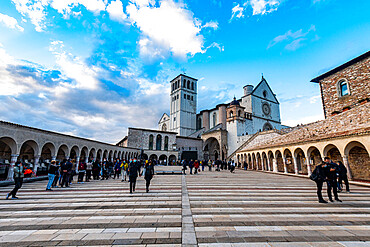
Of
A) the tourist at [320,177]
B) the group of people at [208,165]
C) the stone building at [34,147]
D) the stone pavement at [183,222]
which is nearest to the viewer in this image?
the stone pavement at [183,222]

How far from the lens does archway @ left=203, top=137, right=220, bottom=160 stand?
42.3 meters

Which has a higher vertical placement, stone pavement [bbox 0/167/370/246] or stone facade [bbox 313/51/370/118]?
stone facade [bbox 313/51/370/118]

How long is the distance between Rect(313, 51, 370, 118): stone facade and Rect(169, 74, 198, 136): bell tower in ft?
119

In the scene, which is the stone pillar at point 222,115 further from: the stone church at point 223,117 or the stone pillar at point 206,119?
the stone pillar at point 206,119

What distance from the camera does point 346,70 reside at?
18.6 metres

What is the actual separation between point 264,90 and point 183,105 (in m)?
23.6

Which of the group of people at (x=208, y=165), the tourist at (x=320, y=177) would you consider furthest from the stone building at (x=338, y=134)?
the tourist at (x=320, y=177)

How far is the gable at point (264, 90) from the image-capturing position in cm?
4344

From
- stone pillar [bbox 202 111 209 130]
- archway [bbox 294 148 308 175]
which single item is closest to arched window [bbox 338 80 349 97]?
archway [bbox 294 148 308 175]

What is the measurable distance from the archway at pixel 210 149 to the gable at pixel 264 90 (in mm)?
Result: 15383

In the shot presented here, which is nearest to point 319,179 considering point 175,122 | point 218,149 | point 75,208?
point 75,208

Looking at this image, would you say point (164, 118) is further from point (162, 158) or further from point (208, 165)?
point (208, 165)

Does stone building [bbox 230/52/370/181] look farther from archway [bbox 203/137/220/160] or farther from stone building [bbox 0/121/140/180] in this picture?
stone building [bbox 0/121/140/180]

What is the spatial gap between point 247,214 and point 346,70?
22459 millimetres
